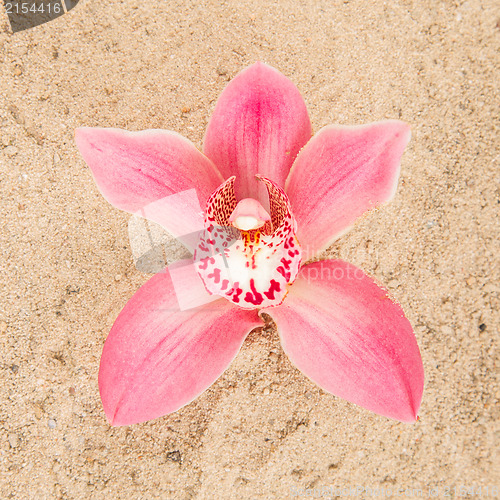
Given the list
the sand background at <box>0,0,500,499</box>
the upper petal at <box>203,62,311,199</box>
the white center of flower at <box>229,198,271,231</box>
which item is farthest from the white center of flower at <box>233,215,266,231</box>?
the sand background at <box>0,0,500,499</box>

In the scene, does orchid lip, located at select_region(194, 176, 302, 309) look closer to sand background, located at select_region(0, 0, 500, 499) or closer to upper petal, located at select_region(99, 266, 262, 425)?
upper petal, located at select_region(99, 266, 262, 425)

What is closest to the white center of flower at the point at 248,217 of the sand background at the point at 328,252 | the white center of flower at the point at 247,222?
the white center of flower at the point at 247,222

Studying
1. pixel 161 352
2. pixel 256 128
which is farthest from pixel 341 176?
pixel 161 352

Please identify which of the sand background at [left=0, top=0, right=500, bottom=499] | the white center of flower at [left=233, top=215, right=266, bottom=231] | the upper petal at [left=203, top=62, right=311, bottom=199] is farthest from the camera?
the sand background at [left=0, top=0, right=500, bottom=499]

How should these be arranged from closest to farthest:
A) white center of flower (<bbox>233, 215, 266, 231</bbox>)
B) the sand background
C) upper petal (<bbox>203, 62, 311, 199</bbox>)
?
white center of flower (<bbox>233, 215, 266, 231</bbox>) → upper petal (<bbox>203, 62, 311, 199</bbox>) → the sand background

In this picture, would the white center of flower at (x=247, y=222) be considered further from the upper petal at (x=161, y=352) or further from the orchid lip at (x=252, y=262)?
the upper petal at (x=161, y=352)

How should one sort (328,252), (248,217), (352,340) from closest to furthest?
1. (248,217)
2. (352,340)
3. (328,252)

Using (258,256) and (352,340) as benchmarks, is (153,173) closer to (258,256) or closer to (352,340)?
(258,256)

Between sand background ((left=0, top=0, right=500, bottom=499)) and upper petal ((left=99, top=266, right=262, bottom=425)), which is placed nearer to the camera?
upper petal ((left=99, top=266, right=262, bottom=425))
